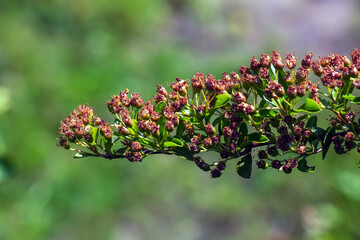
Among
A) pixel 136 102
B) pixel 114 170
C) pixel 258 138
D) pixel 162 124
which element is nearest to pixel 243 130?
pixel 258 138

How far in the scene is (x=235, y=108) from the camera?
1.76 m

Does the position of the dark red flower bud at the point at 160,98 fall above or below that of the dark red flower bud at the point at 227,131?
above

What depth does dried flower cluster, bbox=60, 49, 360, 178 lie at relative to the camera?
5.81ft

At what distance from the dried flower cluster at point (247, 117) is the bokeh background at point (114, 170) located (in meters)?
1.75

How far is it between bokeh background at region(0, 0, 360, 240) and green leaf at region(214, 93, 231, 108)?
1993 millimetres

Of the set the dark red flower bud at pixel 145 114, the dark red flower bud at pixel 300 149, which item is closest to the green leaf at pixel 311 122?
the dark red flower bud at pixel 300 149

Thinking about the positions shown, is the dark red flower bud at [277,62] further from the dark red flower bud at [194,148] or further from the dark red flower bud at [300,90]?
the dark red flower bud at [194,148]

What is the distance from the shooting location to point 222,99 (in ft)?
5.79

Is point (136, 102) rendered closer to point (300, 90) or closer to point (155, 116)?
point (155, 116)

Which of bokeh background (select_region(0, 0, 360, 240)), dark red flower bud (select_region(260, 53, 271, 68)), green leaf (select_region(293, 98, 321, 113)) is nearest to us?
green leaf (select_region(293, 98, 321, 113))

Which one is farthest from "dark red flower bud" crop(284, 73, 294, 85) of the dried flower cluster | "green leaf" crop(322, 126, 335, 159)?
"green leaf" crop(322, 126, 335, 159)

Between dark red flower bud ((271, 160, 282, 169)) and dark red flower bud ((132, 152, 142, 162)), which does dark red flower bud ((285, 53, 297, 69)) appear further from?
dark red flower bud ((132, 152, 142, 162))

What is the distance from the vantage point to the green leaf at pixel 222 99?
175cm

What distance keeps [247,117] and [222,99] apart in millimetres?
111
